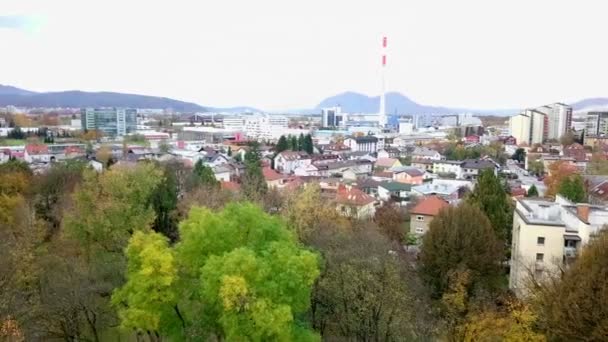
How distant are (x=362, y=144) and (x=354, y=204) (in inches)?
1898

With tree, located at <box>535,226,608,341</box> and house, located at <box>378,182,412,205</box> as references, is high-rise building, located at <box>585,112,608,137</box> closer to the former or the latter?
house, located at <box>378,182,412,205</box>

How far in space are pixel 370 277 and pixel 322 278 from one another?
1373 millimetres

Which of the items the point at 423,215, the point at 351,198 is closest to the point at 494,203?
the point at 423,215

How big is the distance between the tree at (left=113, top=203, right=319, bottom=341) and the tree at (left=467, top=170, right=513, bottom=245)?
467 inches

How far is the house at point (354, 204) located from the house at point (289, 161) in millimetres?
20384

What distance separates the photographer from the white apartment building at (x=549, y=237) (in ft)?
51.8

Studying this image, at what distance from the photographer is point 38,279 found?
1367 centimetres

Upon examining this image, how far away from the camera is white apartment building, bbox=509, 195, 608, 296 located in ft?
51.8

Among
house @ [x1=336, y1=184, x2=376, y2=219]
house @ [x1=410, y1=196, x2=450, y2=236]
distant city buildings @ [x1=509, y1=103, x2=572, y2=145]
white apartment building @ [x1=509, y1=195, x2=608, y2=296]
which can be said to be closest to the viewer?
white apartment building @ [x1=509, y1=195, x2=608, y2=296]

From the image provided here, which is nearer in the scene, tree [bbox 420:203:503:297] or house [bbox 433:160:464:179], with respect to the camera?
tree [bbox 420:203:503:297]

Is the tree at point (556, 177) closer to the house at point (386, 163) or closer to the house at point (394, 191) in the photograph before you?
the house at point (394, 191)

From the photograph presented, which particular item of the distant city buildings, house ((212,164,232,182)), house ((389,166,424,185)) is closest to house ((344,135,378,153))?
the distant city buildings

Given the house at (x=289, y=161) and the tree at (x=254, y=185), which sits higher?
the tree at (x=254, y=185)

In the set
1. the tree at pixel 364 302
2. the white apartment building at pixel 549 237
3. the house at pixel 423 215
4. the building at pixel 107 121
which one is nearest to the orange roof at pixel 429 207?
the house at pixel 423 215
